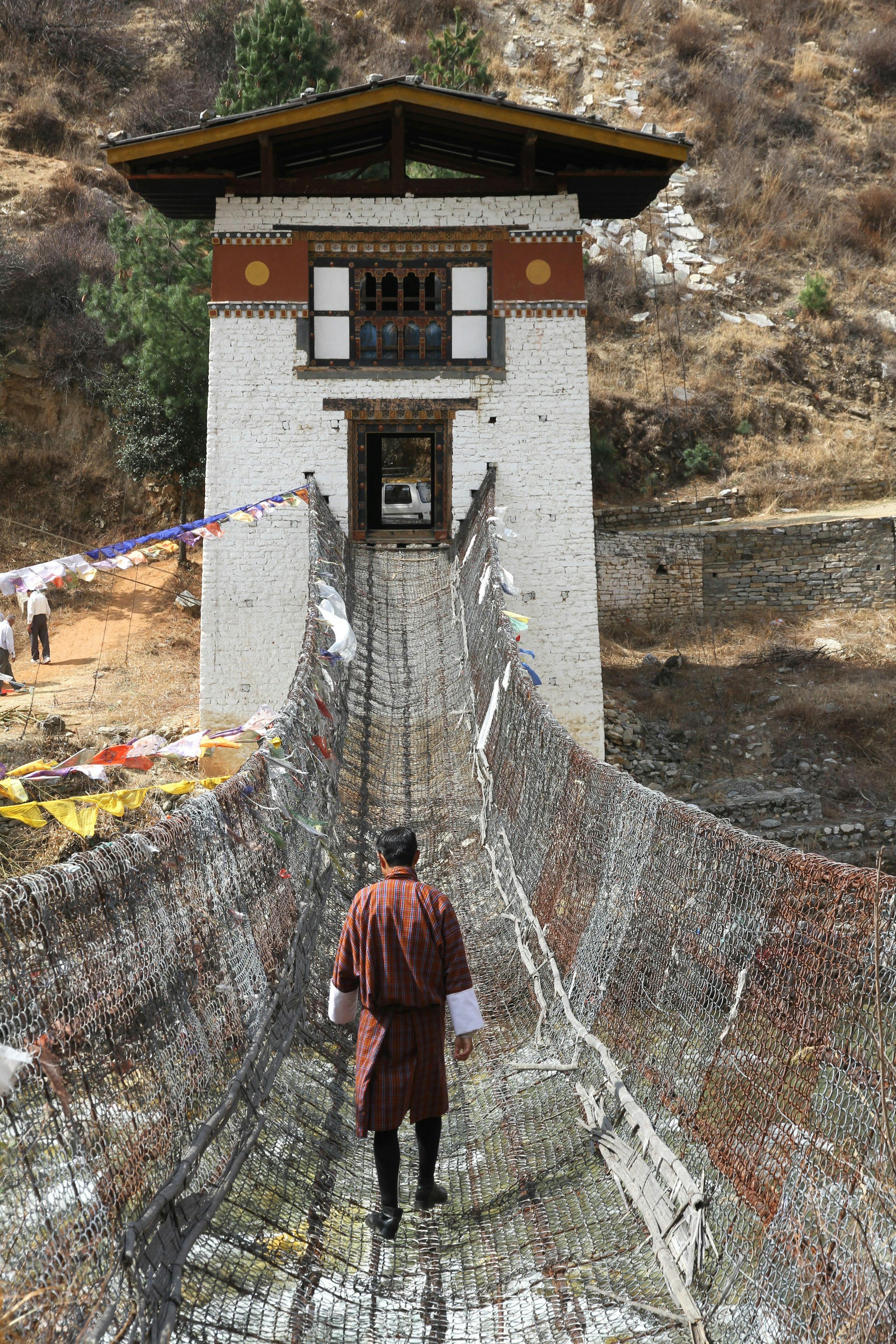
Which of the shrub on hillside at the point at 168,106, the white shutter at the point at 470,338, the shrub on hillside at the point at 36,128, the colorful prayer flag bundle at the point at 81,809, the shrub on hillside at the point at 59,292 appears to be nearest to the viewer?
the colorful prayer flag bundle at the point at 81,809

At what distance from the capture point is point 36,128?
3212 centimetres

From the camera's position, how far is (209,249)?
20.9 meters

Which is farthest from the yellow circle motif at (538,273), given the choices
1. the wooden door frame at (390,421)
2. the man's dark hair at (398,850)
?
the man's dark hair at (398,850)

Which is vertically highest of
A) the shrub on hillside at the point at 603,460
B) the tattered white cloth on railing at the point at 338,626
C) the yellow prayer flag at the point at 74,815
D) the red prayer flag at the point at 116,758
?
the shrub on hillside at the point at 603,460

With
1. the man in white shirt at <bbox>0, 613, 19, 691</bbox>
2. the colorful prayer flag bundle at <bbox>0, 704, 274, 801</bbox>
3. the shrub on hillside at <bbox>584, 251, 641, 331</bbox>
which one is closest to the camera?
the colorful prayer flag bundle at <bbox>0, 704, 274, 801</bbox>

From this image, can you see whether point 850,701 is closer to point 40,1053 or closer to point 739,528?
point 739,528

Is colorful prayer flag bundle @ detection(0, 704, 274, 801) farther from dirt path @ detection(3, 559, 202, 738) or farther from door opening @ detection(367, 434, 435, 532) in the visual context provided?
dirt path @ detection(3, 559, 202, 738)

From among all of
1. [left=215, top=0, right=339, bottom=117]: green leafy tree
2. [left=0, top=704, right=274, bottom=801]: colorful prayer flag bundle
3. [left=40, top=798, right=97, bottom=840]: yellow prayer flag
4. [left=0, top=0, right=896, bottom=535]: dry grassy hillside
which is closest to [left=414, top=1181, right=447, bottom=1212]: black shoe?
[left=40, top=798, right=97, bottom=840]: yellow prayer flag

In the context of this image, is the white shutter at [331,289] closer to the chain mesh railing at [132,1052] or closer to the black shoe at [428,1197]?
the chain mesh railing at [132,1052]

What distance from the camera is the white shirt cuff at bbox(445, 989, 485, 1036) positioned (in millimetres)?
4207

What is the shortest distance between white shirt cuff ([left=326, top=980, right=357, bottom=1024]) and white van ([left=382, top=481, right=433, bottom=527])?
18.4m

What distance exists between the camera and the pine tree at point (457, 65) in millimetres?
22812

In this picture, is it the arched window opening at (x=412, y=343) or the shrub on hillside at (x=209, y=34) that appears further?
the shrub on hillside at (x=209, y=34)

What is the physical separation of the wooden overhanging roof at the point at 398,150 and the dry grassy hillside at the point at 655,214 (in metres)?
10.3
